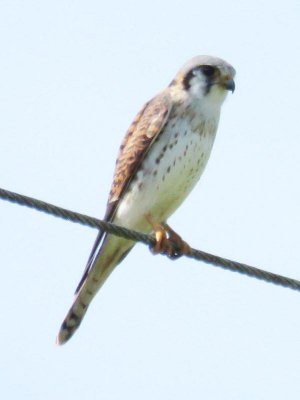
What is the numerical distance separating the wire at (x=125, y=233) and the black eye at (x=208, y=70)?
8.02 feet

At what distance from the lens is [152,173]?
26.9 ft

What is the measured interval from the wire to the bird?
142cm

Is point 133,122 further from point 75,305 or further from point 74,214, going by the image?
point 74,214

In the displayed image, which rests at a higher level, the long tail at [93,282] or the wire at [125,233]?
the wire at [125,233]

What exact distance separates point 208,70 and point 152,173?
116cm

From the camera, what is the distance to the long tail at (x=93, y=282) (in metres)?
8.38

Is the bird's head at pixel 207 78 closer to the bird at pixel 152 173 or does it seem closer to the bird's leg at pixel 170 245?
the bird at pixel 152 173

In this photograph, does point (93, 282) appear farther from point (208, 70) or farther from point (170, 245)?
point (208, 70)

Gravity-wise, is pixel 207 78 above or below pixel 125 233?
above

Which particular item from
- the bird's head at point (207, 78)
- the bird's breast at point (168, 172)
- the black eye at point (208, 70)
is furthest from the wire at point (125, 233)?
the black eye at point (208, 70)

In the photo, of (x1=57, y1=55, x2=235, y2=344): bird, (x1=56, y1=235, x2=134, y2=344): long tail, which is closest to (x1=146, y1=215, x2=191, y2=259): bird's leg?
(x1=57, y1=55, x2=235, y2=344): bird

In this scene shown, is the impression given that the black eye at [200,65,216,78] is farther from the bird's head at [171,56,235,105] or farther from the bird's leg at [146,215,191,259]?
the bird's leg at [146,215,191,259]

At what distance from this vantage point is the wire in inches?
226

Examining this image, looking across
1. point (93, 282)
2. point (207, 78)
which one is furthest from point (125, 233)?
point (207, 78)
